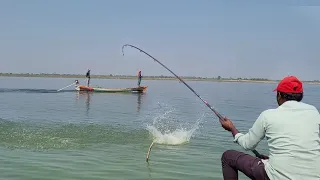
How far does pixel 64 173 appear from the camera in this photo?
365 inches

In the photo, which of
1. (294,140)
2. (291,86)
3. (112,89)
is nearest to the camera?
(294,140)

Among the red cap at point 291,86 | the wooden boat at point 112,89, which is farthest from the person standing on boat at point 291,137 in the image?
the wooden boat at point 112,89

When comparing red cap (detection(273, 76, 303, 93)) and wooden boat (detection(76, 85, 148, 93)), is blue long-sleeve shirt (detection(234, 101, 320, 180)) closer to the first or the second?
red cap (detection(273, 76, 303, 93))

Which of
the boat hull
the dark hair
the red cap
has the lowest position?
the boat hull

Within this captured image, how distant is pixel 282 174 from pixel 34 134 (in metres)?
11.5

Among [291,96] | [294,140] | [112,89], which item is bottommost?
[112,89]

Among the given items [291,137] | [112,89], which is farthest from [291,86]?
[112,89]

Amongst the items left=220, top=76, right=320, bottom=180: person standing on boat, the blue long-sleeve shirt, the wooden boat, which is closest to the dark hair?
left=220, top=76, right=320, bottom=180: person standing on boat

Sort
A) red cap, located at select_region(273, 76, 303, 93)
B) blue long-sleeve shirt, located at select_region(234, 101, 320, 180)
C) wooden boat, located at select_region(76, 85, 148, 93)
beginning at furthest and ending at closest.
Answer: wooden boat, located at select_region(76, 85, 148, 93) < red cap, located at select_region(273, 76, 303, 93) < blue long-sleeve shirt, located at select_region(234, 101, 320, 180)

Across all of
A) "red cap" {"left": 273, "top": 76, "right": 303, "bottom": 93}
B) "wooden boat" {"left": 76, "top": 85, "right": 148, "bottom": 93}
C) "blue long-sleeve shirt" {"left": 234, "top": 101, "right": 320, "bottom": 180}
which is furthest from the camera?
"wooden boat" {"left": 76, "top": 85, "right": 148, "bottom": 93}

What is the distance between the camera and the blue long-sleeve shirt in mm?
4746

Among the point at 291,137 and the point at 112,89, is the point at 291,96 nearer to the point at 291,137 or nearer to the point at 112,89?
the point at 291,137

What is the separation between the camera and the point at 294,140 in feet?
15.6

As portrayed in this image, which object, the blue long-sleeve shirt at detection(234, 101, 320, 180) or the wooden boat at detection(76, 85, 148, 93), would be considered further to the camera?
the wooden boat at detection(76, 85, 148, 93)
